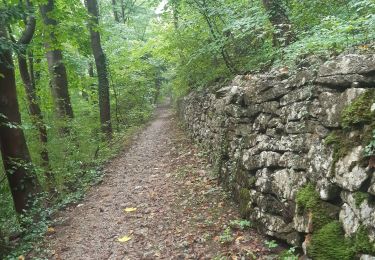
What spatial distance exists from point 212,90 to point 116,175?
→ 3662 mm

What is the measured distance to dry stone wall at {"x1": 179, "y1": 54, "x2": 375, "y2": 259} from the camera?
3.14m

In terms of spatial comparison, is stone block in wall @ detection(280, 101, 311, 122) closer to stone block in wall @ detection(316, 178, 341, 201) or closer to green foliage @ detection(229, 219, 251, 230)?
stone block in wall @ detection(316, 178, 341, 201)

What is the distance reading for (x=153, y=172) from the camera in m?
9.03

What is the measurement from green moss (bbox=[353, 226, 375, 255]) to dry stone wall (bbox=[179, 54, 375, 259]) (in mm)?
10

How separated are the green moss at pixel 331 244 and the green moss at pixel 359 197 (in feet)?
1.37

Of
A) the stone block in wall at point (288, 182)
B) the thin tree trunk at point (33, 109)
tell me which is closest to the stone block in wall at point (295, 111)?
the stone block in wall at point (288, 182)

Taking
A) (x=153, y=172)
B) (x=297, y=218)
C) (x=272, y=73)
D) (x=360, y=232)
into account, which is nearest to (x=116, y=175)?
(x=153, y=172)

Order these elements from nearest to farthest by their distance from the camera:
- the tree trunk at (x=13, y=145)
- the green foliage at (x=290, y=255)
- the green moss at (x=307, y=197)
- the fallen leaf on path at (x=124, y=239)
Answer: the green moss at (x=307, y=197) → the green foliage at (x=290, y=255) → the fallen leaf on path at (x=124, y=239) → the tree trunk at (x=13, y=145)

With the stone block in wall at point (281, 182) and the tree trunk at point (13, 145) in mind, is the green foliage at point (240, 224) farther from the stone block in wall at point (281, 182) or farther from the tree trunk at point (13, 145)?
the tree trunk at point (13, 145)

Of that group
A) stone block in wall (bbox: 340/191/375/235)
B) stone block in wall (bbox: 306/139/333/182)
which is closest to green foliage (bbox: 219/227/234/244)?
stone block in wall (bbox: 306/139/333/182)

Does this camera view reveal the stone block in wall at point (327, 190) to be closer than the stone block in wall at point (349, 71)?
No

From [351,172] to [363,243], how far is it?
64cm

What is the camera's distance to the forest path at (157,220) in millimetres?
4934

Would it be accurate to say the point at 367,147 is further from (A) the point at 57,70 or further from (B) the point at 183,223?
(A) the point at 57,70
